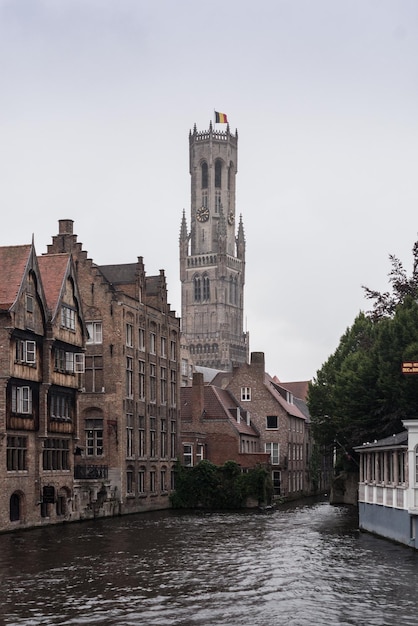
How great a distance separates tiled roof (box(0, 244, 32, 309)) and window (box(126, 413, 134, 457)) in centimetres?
2077

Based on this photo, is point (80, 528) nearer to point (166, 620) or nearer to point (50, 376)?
point (50, 376)

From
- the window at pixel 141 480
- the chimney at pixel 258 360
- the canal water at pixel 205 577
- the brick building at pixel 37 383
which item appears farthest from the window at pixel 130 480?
the chimney at pixel 258 360

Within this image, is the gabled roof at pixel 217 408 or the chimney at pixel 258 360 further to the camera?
the chimney at pixel 258 360

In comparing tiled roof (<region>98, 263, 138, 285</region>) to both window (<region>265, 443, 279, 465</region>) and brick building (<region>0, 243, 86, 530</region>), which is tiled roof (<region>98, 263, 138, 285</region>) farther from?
window (<region>265, 443, 279, 465</region>)

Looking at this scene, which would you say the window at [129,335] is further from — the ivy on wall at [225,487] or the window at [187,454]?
the window at [187,454]

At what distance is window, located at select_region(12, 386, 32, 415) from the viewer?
2126 inches

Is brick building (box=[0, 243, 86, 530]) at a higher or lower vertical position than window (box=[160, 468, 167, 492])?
higher

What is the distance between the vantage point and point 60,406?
6022 centimetres

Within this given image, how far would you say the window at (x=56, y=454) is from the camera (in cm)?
5866

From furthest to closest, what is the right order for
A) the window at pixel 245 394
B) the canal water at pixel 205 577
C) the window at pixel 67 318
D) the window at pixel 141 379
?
the window at pixel 245 394, the window at pixel 141 379, the window at pixel 67 318, the canal water at pixel 205 577

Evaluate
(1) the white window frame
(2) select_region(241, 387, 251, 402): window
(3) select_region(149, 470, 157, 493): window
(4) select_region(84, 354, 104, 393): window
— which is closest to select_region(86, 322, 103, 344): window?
(4) select_region(84, 354, 104, 393): window

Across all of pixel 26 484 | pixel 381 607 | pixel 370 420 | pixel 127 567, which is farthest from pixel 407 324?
pixel 381 607

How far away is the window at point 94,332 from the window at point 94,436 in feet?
18.4

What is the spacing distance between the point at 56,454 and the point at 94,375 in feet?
41.6
